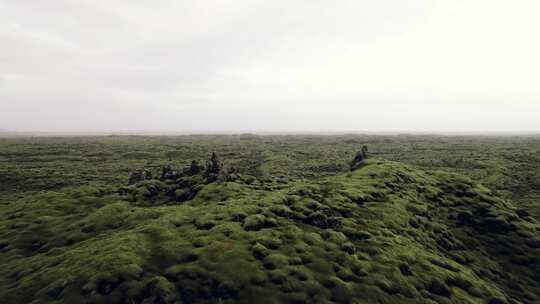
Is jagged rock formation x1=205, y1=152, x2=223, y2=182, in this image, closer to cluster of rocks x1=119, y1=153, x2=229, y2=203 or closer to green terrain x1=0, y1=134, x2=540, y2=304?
cluster of rocks x1=119, y1=153, x2=229, y2=203

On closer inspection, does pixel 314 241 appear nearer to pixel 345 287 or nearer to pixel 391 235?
pixel 345 287

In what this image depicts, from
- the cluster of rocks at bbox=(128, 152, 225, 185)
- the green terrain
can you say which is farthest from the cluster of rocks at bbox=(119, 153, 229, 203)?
the green terrain

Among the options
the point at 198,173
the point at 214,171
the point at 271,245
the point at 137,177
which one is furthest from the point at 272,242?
the point at 137,177

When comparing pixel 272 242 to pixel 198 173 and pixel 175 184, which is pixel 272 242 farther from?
pixel 198 173

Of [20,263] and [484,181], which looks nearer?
[20,263]

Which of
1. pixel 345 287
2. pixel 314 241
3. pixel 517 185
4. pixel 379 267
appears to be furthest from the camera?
pixel 517 185

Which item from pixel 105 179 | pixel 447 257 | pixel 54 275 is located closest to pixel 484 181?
pixel 447 257

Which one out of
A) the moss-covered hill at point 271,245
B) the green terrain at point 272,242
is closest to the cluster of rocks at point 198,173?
the green terrain at point 272,242
